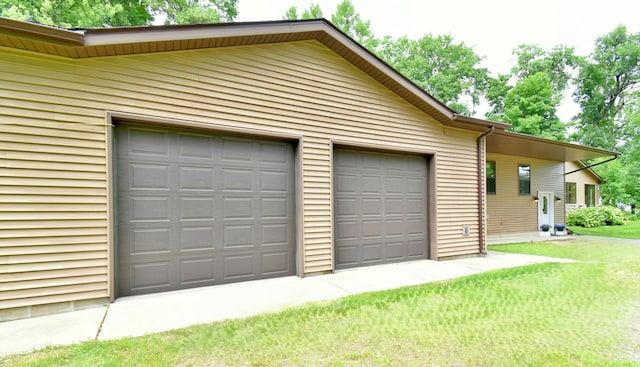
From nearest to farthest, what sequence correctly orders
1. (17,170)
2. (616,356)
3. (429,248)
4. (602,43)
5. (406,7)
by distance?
(616,356) → (17,170) → (429,248) → (406,7) → (602,43)

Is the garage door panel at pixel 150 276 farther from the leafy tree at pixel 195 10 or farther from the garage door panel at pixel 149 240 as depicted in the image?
the leafy tree at pixel 195 10

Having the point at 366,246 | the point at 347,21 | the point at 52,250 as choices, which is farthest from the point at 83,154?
the point at 347,21

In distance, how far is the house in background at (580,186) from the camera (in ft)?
57.5

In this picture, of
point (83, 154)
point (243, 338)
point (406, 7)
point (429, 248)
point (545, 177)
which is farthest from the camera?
point (406, 7)

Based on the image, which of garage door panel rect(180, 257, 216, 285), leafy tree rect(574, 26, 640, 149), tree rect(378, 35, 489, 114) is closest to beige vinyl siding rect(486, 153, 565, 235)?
garage door panel rect(180, 257, 216, 285)

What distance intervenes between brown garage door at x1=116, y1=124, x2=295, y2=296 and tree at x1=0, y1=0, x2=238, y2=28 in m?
13.8

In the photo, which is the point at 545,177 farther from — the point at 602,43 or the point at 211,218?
the point at 602,43

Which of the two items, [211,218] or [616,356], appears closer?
[616,356]

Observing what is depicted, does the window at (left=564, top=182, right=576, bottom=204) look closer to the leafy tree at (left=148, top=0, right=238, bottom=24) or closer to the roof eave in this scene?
the roof eave

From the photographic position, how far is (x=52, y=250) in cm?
362

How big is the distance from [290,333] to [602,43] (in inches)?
1632

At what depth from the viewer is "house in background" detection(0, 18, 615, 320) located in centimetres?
357

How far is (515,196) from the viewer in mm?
11828

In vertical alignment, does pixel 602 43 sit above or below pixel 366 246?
above
